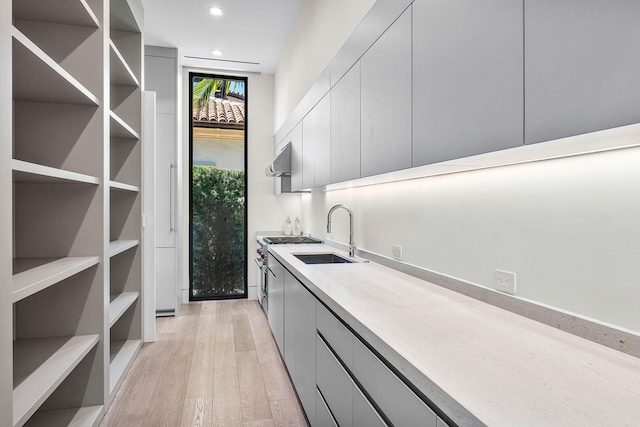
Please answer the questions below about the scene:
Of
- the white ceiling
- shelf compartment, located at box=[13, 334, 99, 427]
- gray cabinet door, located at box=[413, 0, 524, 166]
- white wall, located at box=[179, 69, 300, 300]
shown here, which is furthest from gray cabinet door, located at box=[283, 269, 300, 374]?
the white ceiling

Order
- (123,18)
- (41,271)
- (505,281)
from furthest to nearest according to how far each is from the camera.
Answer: (123,18) < (41,271) < (505,281)

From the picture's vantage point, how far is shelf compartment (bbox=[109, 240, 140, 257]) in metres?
2.56

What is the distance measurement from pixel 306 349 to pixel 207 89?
4429 millimetres

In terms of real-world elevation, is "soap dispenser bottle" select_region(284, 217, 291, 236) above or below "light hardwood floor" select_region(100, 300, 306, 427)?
above

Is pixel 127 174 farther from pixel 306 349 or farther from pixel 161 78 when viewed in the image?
pixel 306 349

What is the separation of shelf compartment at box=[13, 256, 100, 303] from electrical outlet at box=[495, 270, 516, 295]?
A: 5.67 ft

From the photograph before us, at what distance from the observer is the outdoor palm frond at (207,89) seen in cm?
531

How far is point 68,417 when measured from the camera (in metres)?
2.10

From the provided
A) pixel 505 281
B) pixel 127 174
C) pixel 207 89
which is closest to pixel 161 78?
pixel 207 89

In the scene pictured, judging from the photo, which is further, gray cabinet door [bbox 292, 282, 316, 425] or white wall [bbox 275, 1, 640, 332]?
gray cabinet door [bbox 292, 282, 316, 425]

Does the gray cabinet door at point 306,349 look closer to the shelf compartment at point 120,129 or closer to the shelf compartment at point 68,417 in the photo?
the shelf compartment at point 68,417

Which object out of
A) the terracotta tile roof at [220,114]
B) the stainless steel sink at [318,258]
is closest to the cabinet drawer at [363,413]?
the stainless steel sink at [318,258]

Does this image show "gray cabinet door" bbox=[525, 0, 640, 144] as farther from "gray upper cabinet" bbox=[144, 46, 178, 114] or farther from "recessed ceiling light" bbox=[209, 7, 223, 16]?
"gray upper cabinet" bbox=[144, 46, 178, 114]

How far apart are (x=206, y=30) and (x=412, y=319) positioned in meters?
4.07
